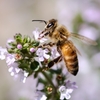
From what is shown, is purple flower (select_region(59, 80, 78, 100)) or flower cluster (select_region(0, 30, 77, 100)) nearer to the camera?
flower cluster (select_region(0, 30, 77, 100))

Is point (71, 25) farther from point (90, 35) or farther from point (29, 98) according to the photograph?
point (29, 98)

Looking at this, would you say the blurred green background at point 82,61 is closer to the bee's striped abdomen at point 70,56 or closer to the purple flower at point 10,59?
the bee's striped abdomen at point 70,56

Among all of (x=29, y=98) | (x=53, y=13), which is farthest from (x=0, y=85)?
(x=29, y=98)

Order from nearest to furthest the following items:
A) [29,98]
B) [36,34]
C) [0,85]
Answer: [36,34] → [29,98] → [0,85]

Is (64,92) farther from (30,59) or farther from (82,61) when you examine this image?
(82,61)

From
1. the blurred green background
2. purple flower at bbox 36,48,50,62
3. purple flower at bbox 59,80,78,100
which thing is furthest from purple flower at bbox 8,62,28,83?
the blurred green background

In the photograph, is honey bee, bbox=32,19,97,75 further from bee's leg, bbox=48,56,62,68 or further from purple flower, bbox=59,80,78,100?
purple flower, bbox=59,80,78,100

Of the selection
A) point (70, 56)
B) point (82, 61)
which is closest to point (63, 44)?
point (70, 56)

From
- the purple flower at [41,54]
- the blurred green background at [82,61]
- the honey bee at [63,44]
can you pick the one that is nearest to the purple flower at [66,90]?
the honey bee at [63,44]
